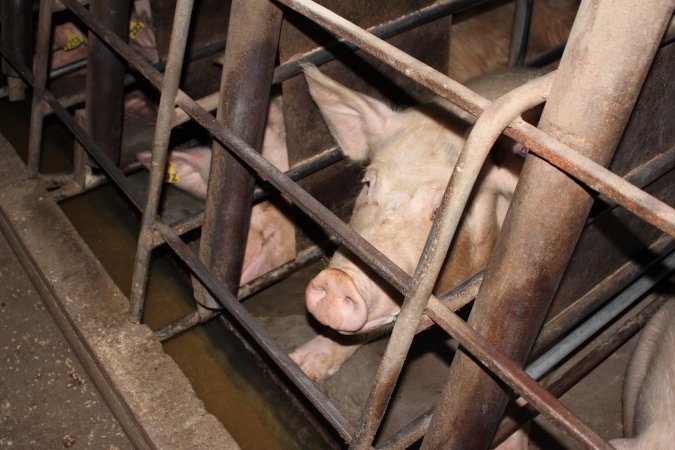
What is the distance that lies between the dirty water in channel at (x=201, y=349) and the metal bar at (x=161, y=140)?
1.64 ft

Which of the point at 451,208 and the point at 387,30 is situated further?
the point at 387,30

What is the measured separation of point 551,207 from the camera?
55.3 inches

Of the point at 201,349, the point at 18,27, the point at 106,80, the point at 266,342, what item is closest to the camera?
the point at 266,342

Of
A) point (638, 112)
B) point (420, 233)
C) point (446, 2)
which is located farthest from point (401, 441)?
point (446, 2)

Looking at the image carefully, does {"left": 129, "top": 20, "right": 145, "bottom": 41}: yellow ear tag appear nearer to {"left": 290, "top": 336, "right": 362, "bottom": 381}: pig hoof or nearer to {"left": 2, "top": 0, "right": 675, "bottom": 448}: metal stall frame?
{"left": 2, "top": 0, "right": 675, "bottom": 448}: metal stall frame

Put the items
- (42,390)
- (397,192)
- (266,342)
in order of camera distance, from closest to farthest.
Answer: (266,342) < (397,192) < (42,390)

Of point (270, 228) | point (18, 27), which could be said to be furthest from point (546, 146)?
point (18, 27)

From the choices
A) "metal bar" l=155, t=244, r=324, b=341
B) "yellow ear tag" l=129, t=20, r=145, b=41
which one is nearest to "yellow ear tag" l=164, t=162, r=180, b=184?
"metal bar" l=155, t=244, r=324, b=341

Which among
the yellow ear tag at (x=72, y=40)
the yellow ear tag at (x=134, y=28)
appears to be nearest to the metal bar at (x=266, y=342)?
the yellow ear tag at (x=134, y=28)

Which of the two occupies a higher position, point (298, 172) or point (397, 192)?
point (298, 172)

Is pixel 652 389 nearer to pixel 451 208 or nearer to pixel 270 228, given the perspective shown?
pixel 451 208

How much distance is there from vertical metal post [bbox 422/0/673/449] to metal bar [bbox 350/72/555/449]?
84 millimetres

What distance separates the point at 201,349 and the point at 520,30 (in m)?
2.31

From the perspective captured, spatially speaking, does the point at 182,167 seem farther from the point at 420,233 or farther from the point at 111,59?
the point at 420,233
